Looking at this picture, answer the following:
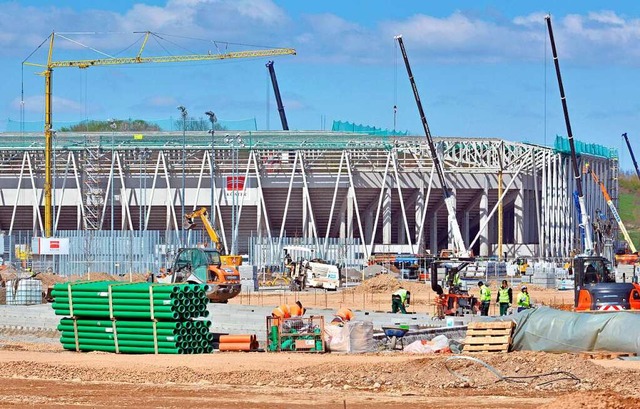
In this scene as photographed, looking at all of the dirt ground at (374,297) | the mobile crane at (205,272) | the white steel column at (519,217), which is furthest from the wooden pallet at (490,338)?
the white steel column at (519,217)

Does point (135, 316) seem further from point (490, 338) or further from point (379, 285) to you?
point (379, 285)

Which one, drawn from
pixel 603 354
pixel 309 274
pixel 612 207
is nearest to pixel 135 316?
pixel 603 354

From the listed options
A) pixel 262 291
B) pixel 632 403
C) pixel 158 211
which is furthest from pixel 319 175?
pixel 632 403

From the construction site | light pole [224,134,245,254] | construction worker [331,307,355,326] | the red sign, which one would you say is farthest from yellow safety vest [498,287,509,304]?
the red sign

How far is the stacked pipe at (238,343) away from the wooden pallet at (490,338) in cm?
544

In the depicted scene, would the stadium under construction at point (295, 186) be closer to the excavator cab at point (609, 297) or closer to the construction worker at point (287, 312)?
the excavator cab at point (609, 297)

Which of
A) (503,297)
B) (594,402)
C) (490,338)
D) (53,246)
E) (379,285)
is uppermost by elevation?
(53,246)

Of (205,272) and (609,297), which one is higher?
(205,272)

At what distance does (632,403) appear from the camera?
19.4 meters

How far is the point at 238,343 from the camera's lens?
3319cm

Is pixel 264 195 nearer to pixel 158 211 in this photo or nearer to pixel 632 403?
pixel 158 211

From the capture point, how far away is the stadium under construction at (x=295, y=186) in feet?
293

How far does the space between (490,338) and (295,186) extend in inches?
2334

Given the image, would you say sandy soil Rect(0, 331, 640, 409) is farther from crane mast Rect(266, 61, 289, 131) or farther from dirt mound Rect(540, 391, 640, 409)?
crane mast Rect(266, 61, 289, 131)
